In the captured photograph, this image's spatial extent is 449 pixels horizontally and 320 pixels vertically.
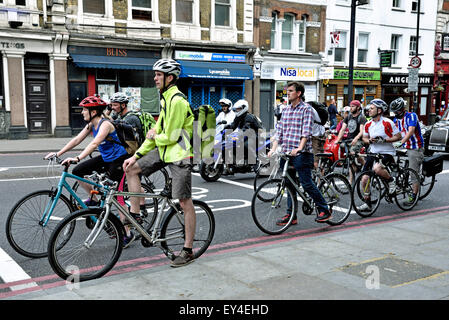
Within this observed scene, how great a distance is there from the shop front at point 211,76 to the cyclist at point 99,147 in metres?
17.4

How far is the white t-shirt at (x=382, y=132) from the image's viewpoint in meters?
7.74

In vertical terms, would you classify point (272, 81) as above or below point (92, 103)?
above

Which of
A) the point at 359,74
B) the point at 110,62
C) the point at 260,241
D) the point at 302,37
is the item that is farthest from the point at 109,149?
the point at 359,74

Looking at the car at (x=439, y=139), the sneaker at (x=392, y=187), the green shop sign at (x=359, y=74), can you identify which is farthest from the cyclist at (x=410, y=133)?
the green shop sign at (x=359, y=74)

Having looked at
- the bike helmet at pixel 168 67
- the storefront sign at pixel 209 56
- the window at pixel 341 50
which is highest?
the window at pixel 341 50

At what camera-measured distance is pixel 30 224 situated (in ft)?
17.7

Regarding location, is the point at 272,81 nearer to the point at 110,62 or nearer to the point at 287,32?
the point at 287,32

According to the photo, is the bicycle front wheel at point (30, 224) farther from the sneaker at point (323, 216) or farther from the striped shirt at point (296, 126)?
the sneaker at point (323, 216)

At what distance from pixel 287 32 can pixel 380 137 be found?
20.9 m

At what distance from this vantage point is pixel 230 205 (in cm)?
833

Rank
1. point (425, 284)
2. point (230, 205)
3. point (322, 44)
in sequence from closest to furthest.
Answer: point (425, 284) → point (230, 205) → point (322, 44)

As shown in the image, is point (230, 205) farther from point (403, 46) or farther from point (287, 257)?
point (403, 46)
